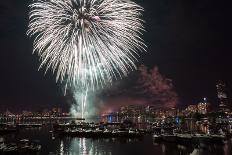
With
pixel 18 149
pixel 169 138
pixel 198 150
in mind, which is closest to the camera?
pixel 18 149

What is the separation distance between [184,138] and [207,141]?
4.96 metres

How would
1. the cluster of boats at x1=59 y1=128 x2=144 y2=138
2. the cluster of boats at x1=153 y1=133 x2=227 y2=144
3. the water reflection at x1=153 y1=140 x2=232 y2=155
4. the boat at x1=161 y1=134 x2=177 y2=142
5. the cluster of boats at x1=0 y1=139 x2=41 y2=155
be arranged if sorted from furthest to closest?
the cluster of boats at x1=59 y1=128 x2=144 y2=138 → the boat at x1=161 y1=134 x2=177 y2=142 → the cluster of boats at x1=153 y1=133 x2=227 y2=144 → the water reflection at x1=153 y1=140 x2=232 y2=155 → the cluster of boats at x1=0 y1=139 x2=41 y2=155

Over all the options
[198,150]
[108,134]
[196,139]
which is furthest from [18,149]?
[108,134]

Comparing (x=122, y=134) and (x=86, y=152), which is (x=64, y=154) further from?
(x=122, y=134)

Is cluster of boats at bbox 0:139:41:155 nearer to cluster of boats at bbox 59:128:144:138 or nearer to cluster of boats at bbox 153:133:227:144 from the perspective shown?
cluster of boats at bbox 153:133:227:144

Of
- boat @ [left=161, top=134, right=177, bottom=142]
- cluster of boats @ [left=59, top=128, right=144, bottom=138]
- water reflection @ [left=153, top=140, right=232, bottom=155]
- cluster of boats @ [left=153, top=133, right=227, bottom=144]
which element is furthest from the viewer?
cluster of boats @ [left=59, top=128, right=144, bottom=138]

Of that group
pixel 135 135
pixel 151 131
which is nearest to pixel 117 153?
pixel 135 135

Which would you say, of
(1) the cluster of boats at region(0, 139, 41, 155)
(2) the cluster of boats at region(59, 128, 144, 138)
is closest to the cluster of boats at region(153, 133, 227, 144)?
(2) the cluster of boats at region(59, 128, 144, 138)

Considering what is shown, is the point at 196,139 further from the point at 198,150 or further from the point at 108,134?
the point at 108,134

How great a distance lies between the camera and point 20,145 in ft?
179

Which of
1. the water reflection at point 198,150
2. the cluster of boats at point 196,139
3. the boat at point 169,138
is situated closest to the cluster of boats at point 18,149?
the water reflection at point 198,150

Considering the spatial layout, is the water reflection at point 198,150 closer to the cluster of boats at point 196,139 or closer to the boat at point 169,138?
the cluster of boats at point 196,139

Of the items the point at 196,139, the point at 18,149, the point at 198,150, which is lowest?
the point at 198,150

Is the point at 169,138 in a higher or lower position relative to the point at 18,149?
lower
